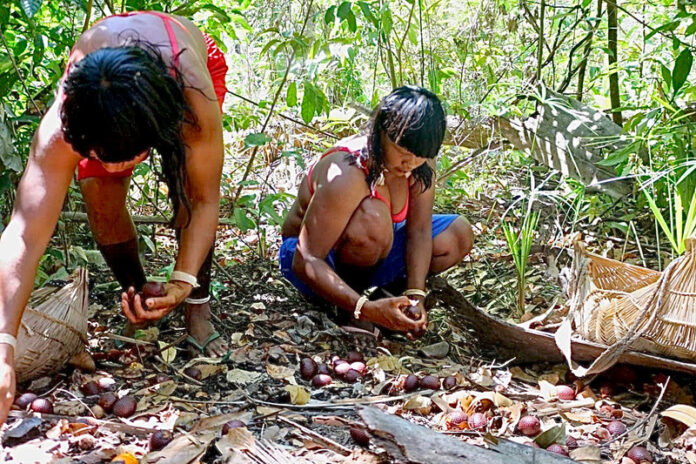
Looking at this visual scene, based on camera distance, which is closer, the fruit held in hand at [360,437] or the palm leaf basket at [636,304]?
the fruit held in hand at [360,437]

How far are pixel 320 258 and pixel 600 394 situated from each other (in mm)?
1048

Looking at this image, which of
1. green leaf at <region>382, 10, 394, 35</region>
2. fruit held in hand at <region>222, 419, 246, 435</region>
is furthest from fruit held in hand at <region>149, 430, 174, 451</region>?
green leaf at <region>382, 10, 394, 35</region>

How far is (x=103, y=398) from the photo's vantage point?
2.14 metres

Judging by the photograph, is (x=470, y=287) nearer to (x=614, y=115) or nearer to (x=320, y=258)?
(x=320, y=258)

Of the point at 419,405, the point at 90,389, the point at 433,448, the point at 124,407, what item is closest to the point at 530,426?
A: the point at 419,405

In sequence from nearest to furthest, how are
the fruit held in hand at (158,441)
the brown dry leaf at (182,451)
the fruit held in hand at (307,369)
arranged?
the brown dry leaf at (182,451)
the fruit held in hand at (158,441)
the fruit held in hand at (307,369)

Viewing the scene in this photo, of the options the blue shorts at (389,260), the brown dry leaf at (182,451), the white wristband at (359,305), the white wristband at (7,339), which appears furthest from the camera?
the blue shorts at (389,260)

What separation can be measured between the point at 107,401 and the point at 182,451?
0.43 meters

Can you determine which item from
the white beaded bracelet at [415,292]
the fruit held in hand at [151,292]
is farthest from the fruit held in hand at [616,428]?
the fruit held in hand at [151,292]

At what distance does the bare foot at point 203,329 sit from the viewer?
2.57 metres

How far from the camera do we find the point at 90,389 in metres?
2.22

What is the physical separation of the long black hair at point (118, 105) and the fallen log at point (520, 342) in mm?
1362

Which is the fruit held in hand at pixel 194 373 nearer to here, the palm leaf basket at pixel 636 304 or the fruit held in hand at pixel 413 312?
the fruit held in hand at pixel 413 312

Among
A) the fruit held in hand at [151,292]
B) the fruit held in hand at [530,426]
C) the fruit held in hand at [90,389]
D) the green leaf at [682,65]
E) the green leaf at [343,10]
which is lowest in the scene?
the fruit held in hand at [90,389]
